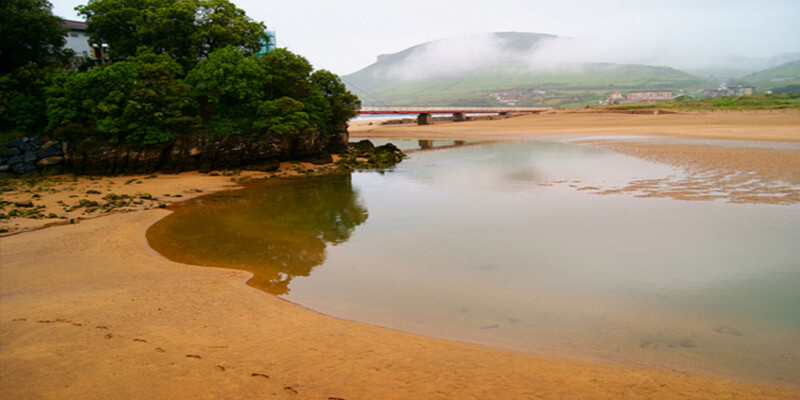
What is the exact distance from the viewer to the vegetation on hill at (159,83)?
27.8 meters

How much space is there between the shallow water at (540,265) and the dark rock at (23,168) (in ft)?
43.0

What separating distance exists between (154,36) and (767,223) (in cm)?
3734

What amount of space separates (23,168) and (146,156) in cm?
682

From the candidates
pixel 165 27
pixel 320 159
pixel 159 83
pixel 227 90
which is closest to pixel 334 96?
pixel 320 159

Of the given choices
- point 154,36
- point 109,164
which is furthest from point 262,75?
point 109,164

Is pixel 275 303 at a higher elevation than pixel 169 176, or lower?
lower

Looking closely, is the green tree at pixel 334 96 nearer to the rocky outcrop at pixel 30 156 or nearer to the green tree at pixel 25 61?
the green tree at pixel 25 61

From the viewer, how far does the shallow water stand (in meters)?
8.18

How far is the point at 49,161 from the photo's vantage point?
27797 millimetres

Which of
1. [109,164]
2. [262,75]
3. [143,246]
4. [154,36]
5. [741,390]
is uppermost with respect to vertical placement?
[154,36]

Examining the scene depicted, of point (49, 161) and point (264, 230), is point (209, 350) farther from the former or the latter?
point (49, 161)

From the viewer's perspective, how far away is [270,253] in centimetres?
1412

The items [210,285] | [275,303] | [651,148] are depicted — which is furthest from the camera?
[651,148]

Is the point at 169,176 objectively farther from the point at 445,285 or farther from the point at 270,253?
the point at 445,285
